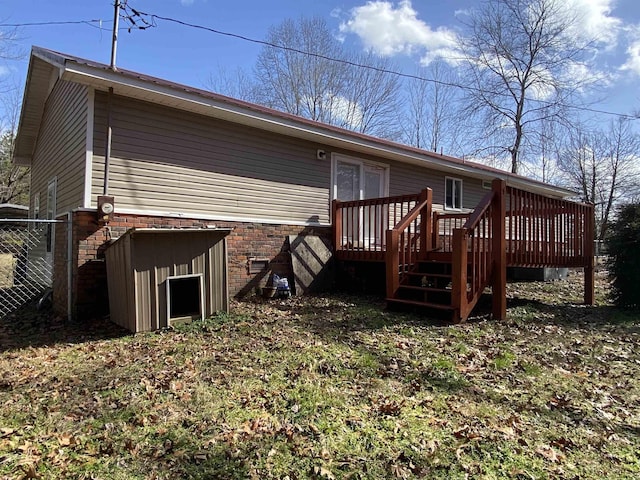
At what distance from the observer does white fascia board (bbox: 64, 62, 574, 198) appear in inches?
228

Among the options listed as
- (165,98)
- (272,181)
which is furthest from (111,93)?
(272,181)

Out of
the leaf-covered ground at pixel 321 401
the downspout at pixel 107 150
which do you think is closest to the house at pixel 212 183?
the downspout at pixel 107 150

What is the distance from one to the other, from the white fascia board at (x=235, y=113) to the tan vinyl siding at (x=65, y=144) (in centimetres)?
72

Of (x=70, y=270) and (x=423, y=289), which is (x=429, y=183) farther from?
(x=70, y=270)

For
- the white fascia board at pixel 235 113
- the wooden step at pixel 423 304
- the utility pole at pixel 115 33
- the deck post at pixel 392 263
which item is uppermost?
the utility pole at pixel 115 33

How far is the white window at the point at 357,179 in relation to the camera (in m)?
9.23

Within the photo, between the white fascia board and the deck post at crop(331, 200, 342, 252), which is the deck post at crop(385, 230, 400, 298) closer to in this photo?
the deck post at crop(331, 200, 342, 252)

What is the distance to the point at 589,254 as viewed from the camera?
8102 millimetres

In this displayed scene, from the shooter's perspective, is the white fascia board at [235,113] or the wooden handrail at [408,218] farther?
the wooden handrail at [408,218]

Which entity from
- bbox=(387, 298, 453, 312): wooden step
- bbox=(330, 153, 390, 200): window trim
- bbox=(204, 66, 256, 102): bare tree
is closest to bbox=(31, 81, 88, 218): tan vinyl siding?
bbox=(330, 153, 390, 200): window trim

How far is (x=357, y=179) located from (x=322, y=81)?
16.4 metres

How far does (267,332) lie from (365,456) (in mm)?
2838

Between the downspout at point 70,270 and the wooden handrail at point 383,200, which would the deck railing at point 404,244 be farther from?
the downspout at point 70,270

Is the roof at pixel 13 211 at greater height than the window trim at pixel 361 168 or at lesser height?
lesser
